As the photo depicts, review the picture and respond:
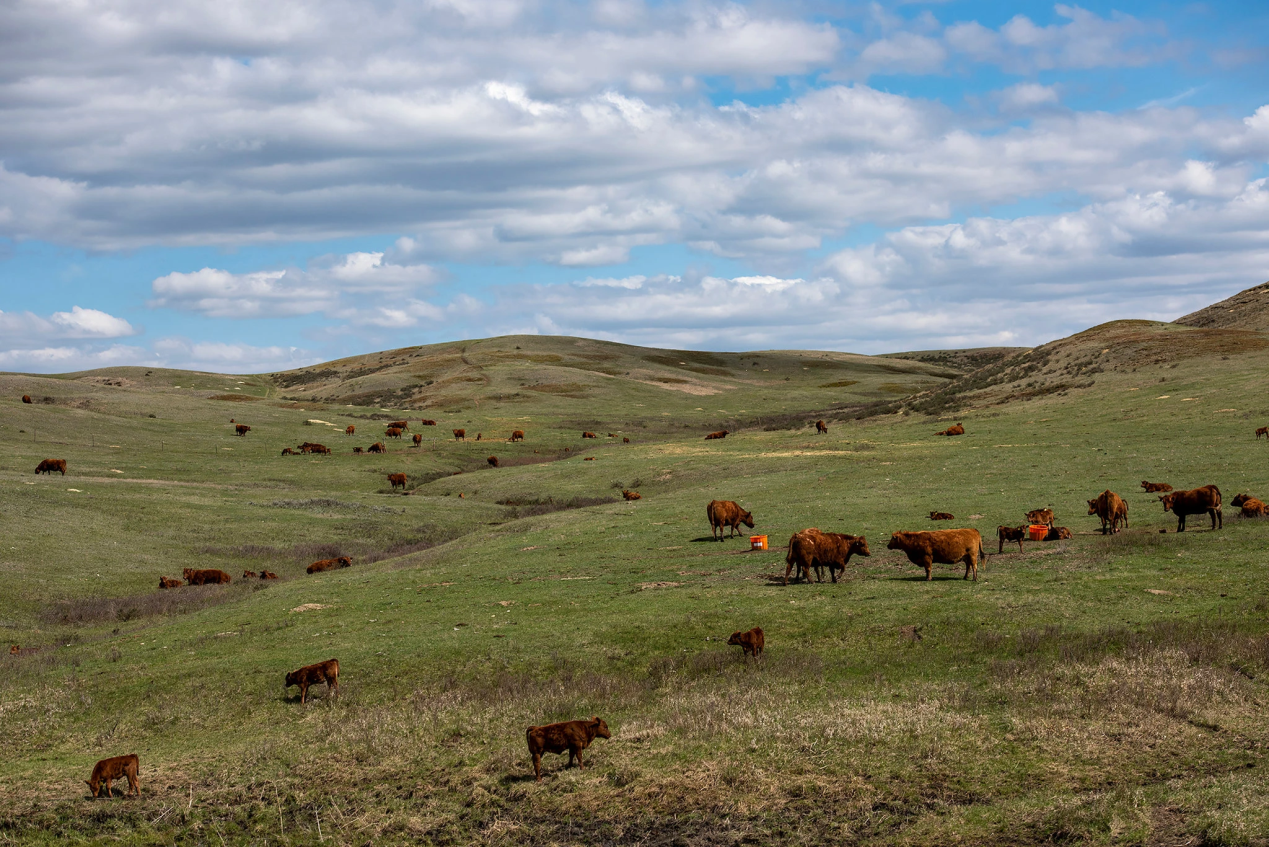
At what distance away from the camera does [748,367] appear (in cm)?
19838

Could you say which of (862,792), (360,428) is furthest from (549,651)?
(360,428)

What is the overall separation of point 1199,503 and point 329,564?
33.4m

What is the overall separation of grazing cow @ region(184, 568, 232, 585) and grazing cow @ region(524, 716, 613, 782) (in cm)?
2686

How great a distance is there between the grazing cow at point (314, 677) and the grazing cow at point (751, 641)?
887 cm

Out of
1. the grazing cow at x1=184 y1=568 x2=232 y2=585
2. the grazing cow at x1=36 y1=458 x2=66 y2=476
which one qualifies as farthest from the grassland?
the grazing cow at x1=36 y1=458 x2=66 y2=476

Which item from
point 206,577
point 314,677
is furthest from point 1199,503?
point 206,577

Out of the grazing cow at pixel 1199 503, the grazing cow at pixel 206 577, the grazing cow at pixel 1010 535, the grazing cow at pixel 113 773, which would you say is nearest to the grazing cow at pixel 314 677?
the grazing cow at pixel 113 773

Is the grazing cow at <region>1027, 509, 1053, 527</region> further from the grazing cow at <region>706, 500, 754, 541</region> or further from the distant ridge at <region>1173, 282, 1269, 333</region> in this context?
the distant ridge at <region>1173, 282, 1269, 333</region>

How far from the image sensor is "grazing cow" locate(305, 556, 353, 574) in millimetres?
40500

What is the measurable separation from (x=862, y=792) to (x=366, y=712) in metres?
10.4

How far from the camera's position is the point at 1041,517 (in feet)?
109

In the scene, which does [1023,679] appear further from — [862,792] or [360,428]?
[360,428]

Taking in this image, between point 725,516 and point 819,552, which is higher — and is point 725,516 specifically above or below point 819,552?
above

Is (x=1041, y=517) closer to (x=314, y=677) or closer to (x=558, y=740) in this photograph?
(x=558, y=740)
